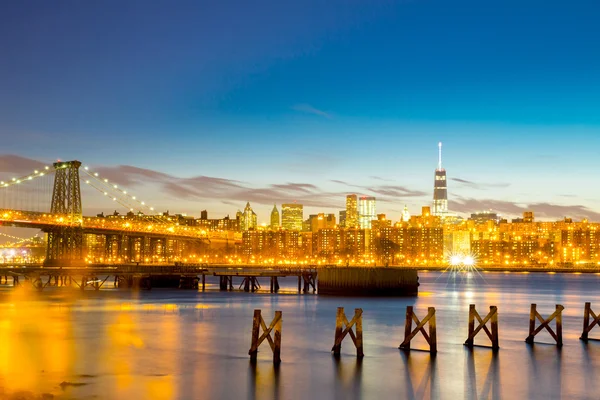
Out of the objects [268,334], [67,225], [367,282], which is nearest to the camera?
[268,334]

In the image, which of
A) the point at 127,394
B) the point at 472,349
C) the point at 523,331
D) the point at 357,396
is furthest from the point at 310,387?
the point at 523,331

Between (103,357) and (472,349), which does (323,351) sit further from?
(103,357)

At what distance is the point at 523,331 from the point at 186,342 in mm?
21530

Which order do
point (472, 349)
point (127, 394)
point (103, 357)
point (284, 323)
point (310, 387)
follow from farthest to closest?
point (284, 323), point (472, 349), point (103, 357), point (310, 387), point (127, 394)

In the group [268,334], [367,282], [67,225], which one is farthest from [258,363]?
[67,225]

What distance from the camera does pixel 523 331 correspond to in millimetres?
47844

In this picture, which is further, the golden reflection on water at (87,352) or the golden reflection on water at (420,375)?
the golden reflection on water at (420,375)

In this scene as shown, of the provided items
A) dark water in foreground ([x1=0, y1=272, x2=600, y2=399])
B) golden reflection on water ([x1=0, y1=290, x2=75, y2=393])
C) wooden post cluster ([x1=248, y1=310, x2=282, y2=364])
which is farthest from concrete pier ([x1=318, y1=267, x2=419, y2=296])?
wooden post cluster ([x1=248, y1=310, x2=282, y2=364])

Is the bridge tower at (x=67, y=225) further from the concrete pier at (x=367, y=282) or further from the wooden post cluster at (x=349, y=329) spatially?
the wooden post cluster at (x=349, y=329)

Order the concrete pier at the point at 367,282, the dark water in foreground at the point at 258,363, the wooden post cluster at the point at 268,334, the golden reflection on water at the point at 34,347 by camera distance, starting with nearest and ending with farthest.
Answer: the dark water in foreground at the point at 258,363, the golden reflection on water at the point at 34,347, the wooden post cluster at the point at 268,334, the concrete pier at the point at 367,282

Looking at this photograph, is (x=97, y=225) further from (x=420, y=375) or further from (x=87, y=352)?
(x=420, y=375)

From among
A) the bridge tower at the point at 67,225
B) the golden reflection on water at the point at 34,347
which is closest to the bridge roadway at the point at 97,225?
the bridge tower at the point at 67,225

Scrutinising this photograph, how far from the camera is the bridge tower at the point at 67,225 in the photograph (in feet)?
393

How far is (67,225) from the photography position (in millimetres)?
120438
